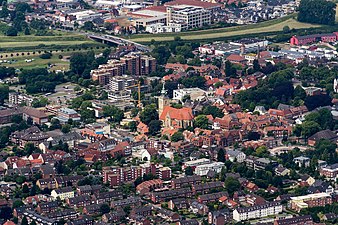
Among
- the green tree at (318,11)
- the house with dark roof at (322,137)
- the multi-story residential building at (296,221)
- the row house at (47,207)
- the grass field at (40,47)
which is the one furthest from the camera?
the green tree at (318,11)

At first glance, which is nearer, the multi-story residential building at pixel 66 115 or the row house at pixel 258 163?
the row house at pixel 258 163

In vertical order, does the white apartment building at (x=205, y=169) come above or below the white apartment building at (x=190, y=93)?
below

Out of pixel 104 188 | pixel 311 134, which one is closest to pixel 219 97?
pixel 311 134

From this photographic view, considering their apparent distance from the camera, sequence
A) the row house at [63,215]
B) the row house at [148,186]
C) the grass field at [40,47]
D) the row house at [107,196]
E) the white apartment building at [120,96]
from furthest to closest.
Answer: the grass field at [40,47]
the white apartment building at [120,96]
the row house at [148,186]
the row house at [107,196]
the row house at [63,215]

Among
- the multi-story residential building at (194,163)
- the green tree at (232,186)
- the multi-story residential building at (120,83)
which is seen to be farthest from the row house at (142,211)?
the multi-story residential building at (120,83)

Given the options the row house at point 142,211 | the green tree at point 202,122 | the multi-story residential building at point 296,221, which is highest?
the green tree at point 202,122

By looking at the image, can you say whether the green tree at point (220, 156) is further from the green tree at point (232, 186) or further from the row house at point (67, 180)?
the row house at point (67, 180)

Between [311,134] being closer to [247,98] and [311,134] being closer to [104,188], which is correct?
[247,98]
